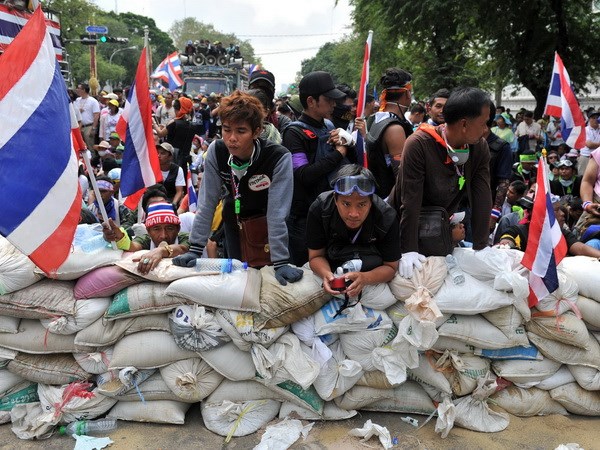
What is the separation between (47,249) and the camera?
7.76 ft

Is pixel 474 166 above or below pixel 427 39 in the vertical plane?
below

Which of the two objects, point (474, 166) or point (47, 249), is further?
point (474, 166)

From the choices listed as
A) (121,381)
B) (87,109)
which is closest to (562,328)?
(121,381)

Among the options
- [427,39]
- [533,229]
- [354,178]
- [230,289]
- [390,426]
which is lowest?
[390,426]

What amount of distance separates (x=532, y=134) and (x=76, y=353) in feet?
35.9

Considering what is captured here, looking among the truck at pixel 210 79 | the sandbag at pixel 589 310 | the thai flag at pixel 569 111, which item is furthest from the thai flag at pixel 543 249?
the truck at pixel 210 79

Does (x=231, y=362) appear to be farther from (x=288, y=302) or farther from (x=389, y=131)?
(x=389, y=131)

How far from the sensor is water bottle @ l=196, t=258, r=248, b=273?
9.11 ft

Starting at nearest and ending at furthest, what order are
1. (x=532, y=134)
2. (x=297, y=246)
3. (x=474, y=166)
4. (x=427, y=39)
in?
(x=474, y=166) < (x=297, y=246) < (x=532, y=134) < (x=427, y=39)

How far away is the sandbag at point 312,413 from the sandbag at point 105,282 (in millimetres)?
1043

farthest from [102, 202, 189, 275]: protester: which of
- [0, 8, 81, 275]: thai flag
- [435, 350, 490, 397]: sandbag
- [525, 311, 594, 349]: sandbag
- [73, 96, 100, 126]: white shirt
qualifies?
[73, 96, 100, 126]: white shirt

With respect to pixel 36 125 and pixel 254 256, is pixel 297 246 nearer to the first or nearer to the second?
pixel 254 256

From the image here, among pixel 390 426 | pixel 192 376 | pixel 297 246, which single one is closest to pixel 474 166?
pixel 297 246

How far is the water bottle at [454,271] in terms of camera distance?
9.03 feet
